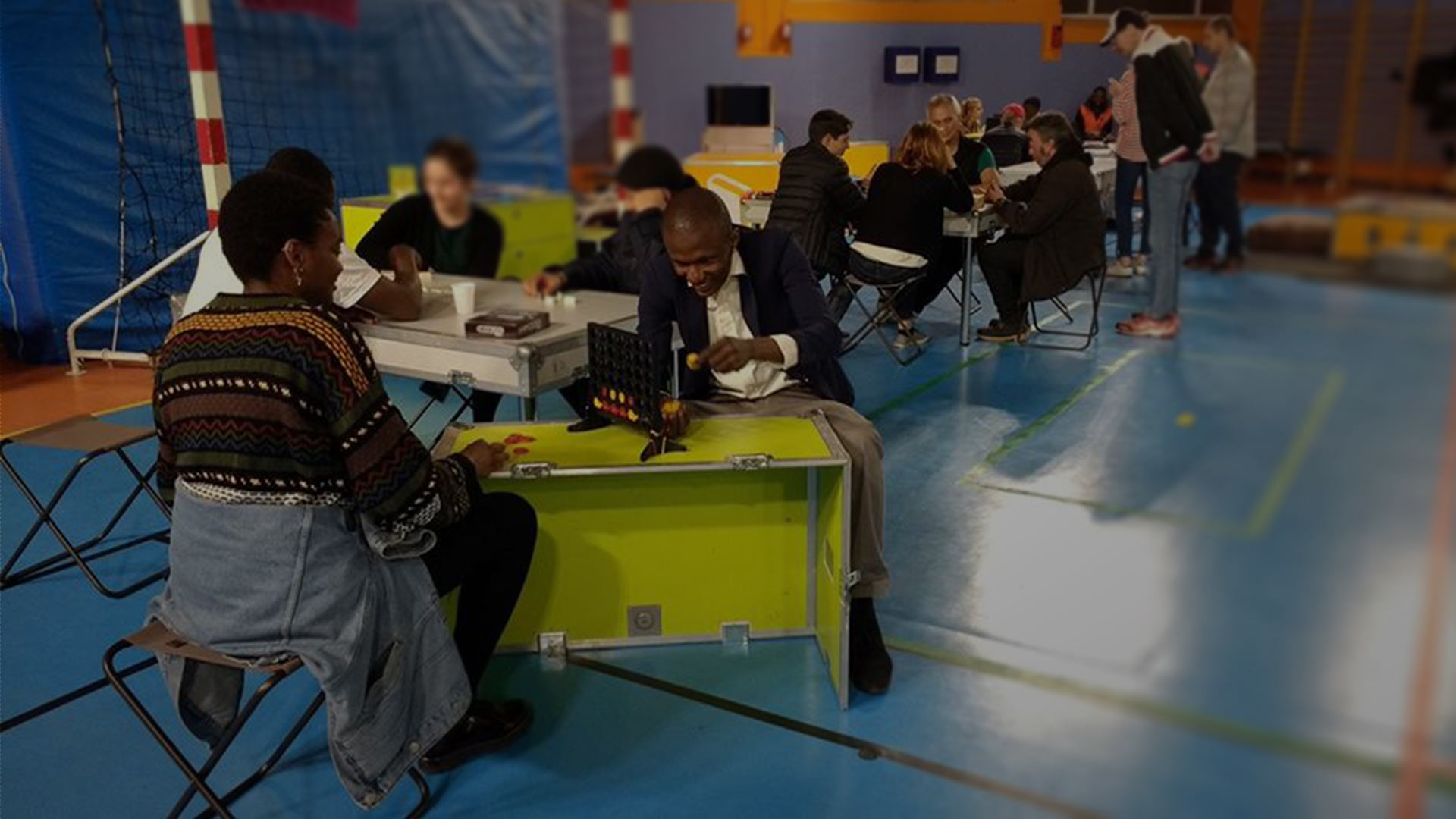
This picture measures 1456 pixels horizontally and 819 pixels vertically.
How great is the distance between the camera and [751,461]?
108 inches

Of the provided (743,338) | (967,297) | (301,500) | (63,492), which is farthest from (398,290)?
(63,492)

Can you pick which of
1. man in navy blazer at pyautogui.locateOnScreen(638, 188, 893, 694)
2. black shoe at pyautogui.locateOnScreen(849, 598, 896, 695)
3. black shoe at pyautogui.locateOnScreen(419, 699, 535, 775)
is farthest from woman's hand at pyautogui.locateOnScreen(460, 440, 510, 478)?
black shoe at pyautogui.locateOnScreen(849, 598, 896, 695)

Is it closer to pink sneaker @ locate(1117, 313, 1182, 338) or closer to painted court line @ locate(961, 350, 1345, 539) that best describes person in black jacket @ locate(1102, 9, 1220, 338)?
pink sneaker @ locate(1117, 313, 1182, 338)

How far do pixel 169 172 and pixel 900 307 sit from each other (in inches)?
114

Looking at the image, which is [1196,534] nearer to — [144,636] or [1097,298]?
[1097,298]

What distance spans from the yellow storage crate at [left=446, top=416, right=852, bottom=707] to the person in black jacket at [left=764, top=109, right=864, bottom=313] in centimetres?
55


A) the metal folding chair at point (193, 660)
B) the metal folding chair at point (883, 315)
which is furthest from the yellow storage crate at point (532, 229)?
the metal folding chair at point (883, 315)

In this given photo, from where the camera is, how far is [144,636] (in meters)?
2.35

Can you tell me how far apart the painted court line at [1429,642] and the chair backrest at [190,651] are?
6.46 feet

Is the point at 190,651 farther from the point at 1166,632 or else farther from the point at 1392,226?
the point at 1392,226

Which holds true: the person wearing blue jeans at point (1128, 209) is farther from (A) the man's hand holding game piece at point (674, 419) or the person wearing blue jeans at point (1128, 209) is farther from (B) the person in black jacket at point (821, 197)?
(A) the man's hand holding game piece at point (674, 419)

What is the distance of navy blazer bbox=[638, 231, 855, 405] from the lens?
Answer: 301 cm

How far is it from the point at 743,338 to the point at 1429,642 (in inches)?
88.1

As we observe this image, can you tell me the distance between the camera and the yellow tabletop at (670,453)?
2.79 metres
